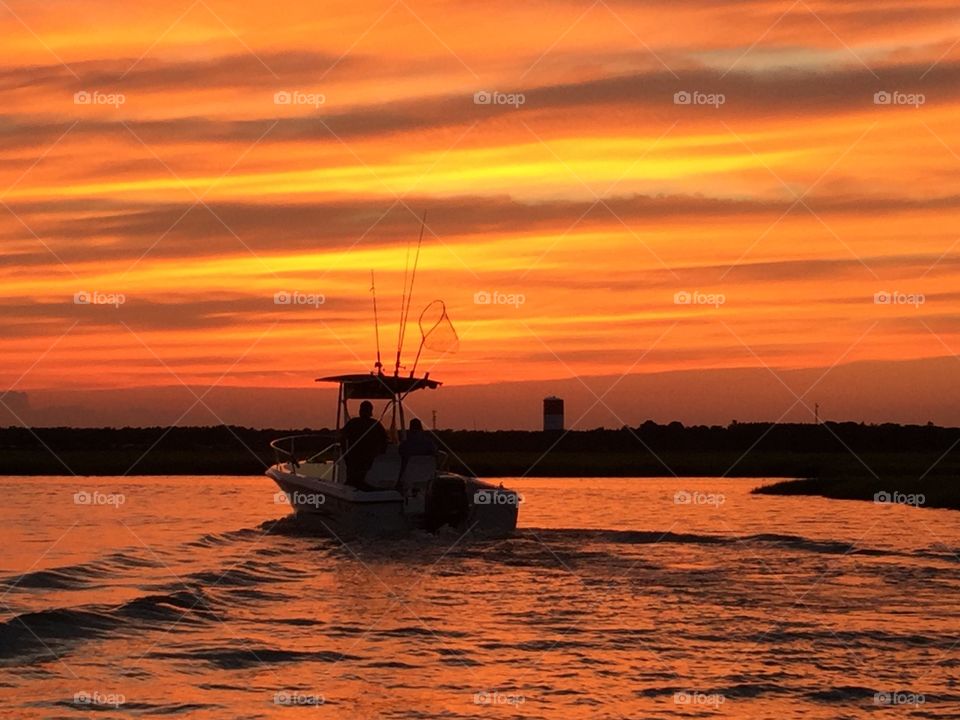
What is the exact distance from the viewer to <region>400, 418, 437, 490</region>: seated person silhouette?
2823 cm

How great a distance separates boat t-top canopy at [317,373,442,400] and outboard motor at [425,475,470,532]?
351 cm

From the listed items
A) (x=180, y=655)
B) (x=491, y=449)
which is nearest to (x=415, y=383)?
(x=180, y=655)

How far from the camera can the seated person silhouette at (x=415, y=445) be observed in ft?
92.6
